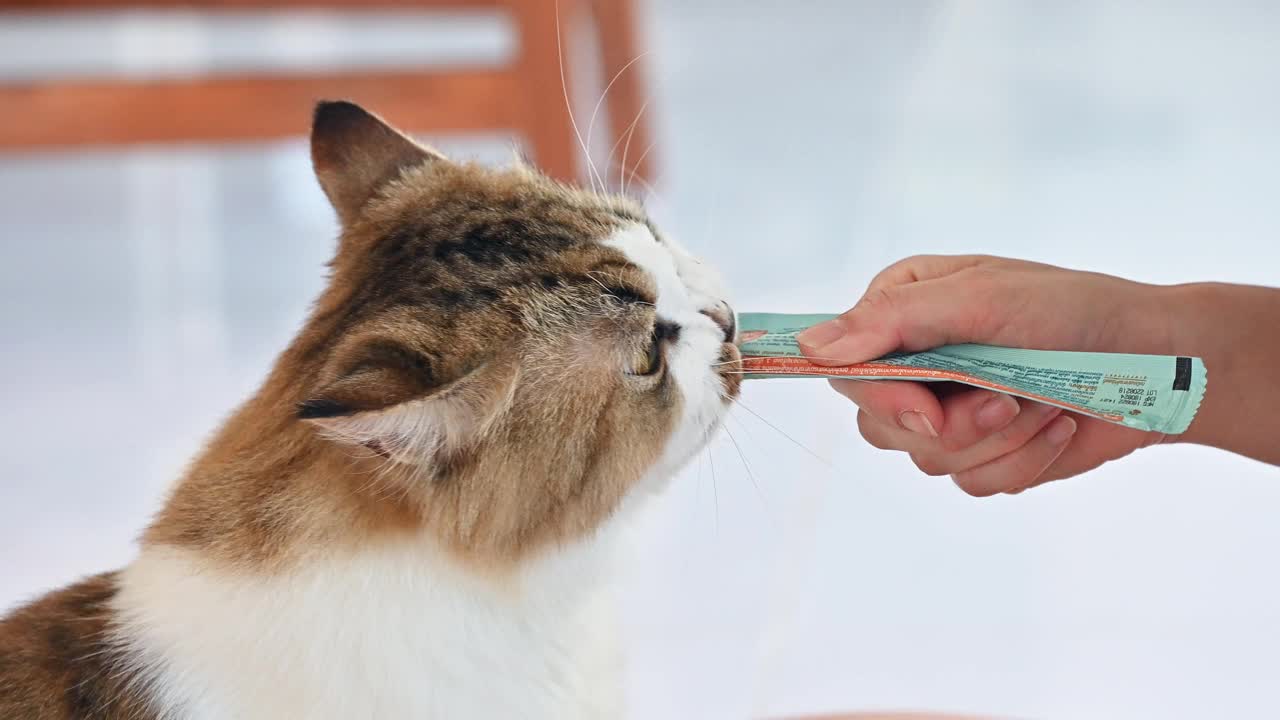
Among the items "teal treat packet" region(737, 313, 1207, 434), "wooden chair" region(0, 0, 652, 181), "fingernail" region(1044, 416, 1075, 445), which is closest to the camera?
"teal treat packet" region(737, 313, 1207, 434)

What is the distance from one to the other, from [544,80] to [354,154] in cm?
109

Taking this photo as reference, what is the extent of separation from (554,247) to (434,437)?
20 cm

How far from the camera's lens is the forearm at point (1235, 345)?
1.00 meters

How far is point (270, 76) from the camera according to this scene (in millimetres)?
2236

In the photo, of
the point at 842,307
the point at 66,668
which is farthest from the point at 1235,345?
the point at 842,307

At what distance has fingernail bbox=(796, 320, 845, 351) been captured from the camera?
3.02 ft

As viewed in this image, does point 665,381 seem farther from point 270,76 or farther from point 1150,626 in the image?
point 270,76

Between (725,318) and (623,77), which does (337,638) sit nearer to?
(725,318)

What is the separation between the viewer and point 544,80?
6.84 ft

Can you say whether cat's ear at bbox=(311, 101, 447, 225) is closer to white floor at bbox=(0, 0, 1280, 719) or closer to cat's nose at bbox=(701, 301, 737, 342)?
cat's nose at bbox=(701, 301, 737, 342)

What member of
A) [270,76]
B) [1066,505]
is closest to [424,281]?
[1066,505]

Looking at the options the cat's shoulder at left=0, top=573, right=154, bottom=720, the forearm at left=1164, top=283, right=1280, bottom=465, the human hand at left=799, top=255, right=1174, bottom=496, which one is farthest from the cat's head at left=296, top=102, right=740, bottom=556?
the forearm at left=1164, top=283, right=1280, bottom=465

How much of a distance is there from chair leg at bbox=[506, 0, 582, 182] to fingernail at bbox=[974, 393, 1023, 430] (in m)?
1.24

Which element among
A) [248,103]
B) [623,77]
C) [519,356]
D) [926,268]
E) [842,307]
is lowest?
[519,356]
